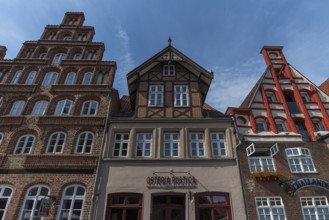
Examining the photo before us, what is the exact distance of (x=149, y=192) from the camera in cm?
1168

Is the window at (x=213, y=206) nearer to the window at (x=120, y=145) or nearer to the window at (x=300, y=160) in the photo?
the window at (x=300, y=160)

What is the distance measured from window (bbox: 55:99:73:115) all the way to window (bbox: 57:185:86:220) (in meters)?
4.65

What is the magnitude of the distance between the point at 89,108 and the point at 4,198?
6.07 meters

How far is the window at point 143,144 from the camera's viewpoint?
42.7 feet

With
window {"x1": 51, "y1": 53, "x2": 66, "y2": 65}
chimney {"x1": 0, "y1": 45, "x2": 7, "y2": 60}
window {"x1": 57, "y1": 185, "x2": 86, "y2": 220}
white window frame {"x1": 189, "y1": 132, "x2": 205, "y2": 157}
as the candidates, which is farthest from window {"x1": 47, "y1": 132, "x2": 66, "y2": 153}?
chimney {"x1": 0, "y1": 45, "x2": 7, "y2": 60}

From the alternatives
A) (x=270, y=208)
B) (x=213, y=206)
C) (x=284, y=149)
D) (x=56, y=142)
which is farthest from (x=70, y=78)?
(x=270, y=208)

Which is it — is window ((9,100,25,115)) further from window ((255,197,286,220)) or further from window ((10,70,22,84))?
window ((255,197,286,220))

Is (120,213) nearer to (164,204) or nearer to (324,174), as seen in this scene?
(164,204)

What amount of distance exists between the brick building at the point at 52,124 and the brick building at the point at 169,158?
1092mm

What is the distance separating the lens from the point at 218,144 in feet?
43.9

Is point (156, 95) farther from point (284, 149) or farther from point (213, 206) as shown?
point (284, 149)

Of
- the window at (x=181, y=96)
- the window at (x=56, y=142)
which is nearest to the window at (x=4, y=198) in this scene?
the window at (x=56, y=142)

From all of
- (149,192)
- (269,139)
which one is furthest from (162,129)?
(269,139)

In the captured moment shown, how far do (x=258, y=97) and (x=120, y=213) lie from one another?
1020 centimetres
